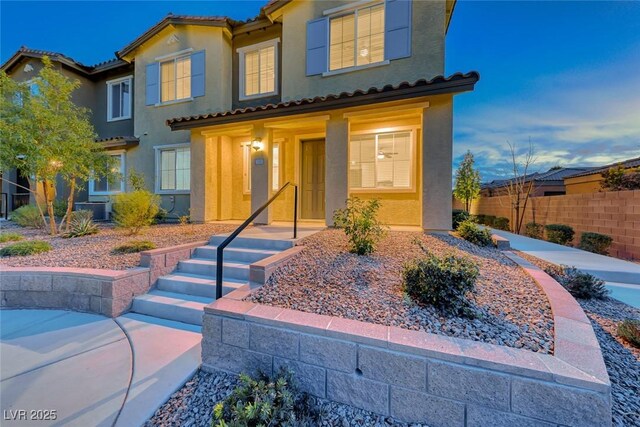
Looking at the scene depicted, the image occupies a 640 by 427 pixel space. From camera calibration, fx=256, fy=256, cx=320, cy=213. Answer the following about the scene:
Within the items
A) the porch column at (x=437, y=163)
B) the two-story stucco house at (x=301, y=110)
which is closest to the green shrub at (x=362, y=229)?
the two-story stucco house at (x=301, y=110)

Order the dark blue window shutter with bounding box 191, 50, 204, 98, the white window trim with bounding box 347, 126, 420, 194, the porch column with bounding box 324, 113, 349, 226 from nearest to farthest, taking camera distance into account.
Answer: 1. the porch column with bounding box 324, 113, 349, 226
2. the white window trim with bounding box 347, 126, 420, 194
3. the dark blue window shutter with bounding box 191, 50, 204, 98

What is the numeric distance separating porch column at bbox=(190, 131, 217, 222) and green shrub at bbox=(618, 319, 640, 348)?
9.13 metres

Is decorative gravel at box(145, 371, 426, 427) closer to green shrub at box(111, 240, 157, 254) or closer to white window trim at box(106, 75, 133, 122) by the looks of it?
green shrub at box(111, 240, 157, 254)

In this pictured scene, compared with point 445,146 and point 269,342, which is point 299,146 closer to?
point 445,146

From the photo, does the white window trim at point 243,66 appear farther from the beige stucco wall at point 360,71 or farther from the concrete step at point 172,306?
the concrete step at point 172,306

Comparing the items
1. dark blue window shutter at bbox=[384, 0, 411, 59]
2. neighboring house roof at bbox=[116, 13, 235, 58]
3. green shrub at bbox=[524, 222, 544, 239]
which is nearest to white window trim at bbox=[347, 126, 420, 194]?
dark blue window shutter at bbox=[384, 0, 411, 59]

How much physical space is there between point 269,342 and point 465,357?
5.25 ft

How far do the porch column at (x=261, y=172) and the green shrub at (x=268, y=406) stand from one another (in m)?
5.89

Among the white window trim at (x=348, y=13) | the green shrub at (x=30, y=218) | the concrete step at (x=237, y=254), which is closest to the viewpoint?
the concrete step at (x=237, y=254)

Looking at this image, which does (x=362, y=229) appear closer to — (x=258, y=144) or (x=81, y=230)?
(x=258, y=144)

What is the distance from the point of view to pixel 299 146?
851 cm

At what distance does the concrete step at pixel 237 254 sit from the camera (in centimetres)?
465

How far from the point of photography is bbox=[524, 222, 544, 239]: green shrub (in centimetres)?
1007

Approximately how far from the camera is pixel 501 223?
13.3 metres
